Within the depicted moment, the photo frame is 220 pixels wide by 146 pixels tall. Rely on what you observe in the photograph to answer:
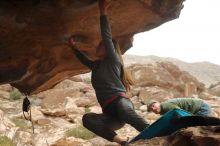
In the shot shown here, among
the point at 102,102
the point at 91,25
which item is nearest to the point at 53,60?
the point at 91,25

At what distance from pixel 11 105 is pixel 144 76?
9.98m

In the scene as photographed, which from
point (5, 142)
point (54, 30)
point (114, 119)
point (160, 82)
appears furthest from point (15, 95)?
point (114, 119)

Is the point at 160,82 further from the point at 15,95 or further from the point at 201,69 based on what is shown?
the point at 201,69

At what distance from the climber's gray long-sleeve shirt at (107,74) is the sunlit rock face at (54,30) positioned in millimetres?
1601

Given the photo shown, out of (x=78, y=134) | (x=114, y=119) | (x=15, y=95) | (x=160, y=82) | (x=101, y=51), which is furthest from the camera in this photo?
(x=160, y=82)

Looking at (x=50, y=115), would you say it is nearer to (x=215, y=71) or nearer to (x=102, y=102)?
(x=102, y=102)

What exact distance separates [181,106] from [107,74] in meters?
2.46

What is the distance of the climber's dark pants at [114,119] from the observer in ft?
20.0

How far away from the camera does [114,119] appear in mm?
6398

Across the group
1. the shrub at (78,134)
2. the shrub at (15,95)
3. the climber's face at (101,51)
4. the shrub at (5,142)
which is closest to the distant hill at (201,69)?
the shrub at (15,95)

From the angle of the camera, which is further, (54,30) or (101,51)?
(54,30)

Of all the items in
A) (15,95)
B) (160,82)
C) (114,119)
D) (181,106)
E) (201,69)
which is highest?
(114,119)

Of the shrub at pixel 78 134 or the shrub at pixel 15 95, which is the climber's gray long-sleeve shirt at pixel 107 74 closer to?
the shrub at pixel 78 134

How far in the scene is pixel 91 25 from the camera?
9.05 meters
